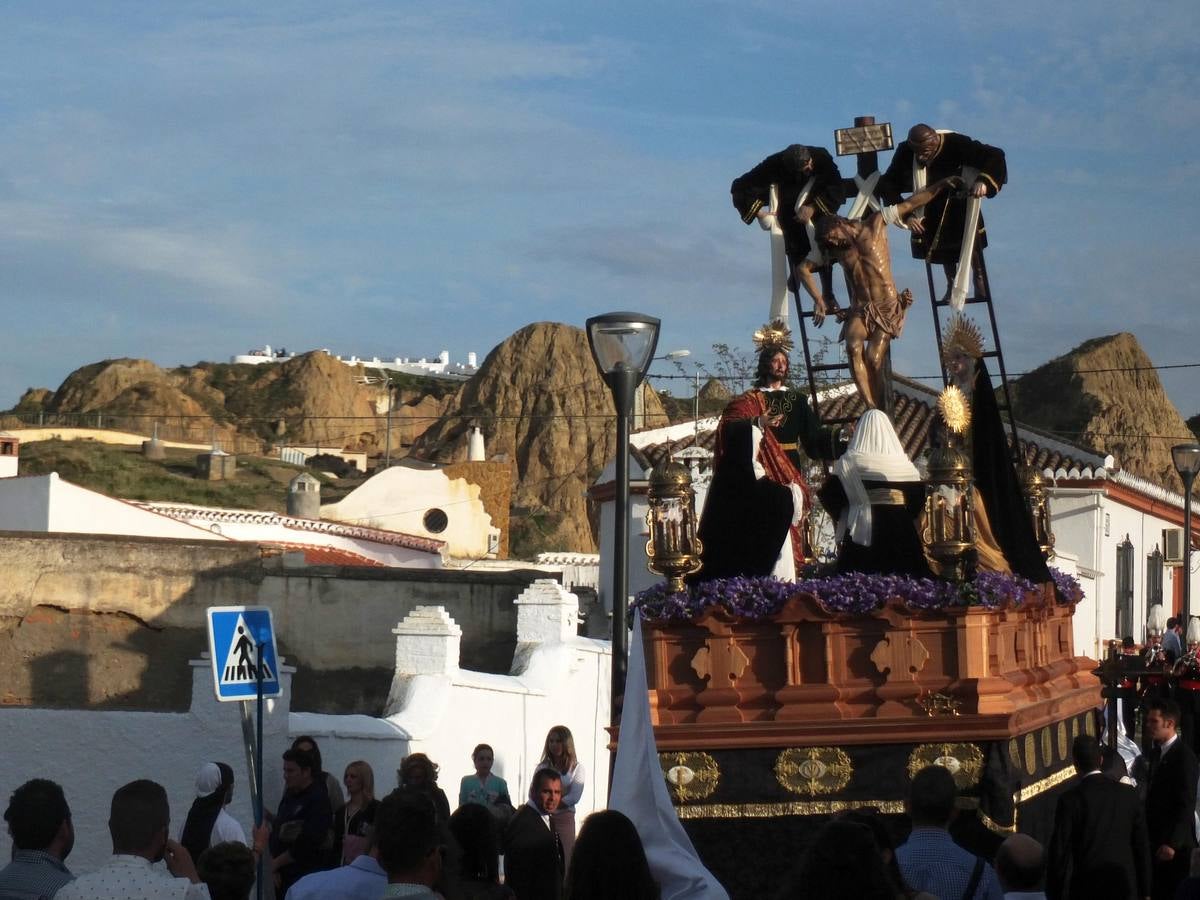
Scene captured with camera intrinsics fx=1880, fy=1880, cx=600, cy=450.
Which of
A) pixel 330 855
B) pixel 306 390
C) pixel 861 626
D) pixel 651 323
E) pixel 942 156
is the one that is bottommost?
pixel 330 855

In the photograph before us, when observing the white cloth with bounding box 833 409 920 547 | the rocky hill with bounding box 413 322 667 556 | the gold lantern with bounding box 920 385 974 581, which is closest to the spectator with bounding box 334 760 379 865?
the white cloth with bounding box 833 409 920 547

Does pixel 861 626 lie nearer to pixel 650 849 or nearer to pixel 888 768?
pixel 888 768

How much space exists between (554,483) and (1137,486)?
1780 inches

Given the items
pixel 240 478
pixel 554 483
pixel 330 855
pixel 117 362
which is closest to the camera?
pixel 330 855

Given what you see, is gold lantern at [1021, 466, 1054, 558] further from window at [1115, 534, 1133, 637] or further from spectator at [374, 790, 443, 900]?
window at [1115, 534, 1133, 637]

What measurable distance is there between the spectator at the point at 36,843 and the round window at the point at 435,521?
1658 inches

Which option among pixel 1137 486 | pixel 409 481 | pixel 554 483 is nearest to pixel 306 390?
pixel 554 483

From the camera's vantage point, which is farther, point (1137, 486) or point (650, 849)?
point (1137, 486)

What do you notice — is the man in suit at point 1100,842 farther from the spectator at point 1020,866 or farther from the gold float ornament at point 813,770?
the spectator at point 1020,866

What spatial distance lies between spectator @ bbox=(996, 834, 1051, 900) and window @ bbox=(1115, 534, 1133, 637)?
27.4m

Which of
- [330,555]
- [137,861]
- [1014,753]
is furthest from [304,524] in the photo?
[137,861]

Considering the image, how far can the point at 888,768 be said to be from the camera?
965 cm

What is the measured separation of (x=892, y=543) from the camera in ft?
34.5

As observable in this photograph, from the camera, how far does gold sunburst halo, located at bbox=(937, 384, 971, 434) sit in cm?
1141
